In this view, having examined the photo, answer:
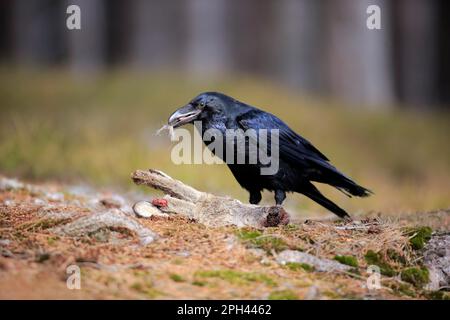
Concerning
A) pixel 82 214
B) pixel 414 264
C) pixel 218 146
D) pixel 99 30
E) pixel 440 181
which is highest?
pixel 99 30

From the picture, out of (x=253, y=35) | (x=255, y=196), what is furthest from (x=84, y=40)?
(x=255, y=196)

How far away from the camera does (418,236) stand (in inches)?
187

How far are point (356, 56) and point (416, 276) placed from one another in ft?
46.2

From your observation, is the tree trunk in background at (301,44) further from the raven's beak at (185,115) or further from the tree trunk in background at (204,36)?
the raven's beak at (185,115)

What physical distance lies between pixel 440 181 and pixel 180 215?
26.4 feet

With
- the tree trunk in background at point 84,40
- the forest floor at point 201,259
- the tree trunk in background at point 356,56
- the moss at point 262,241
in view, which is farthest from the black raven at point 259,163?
the tree trunk in background at point 84,40

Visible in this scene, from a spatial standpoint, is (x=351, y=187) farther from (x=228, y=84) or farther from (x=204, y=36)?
(x=204, y=36)

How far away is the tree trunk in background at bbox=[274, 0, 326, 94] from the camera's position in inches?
784

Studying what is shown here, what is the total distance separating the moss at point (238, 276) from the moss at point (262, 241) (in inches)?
13.4

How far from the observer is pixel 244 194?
353 inches

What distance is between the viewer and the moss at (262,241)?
14.4 ft

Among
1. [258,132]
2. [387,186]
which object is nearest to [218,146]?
[258,132]

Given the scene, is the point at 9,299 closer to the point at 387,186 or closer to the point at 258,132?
the point at 258,132

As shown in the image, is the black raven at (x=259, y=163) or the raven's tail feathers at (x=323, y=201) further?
the raven's tail feathers at (x=323, y=201)
